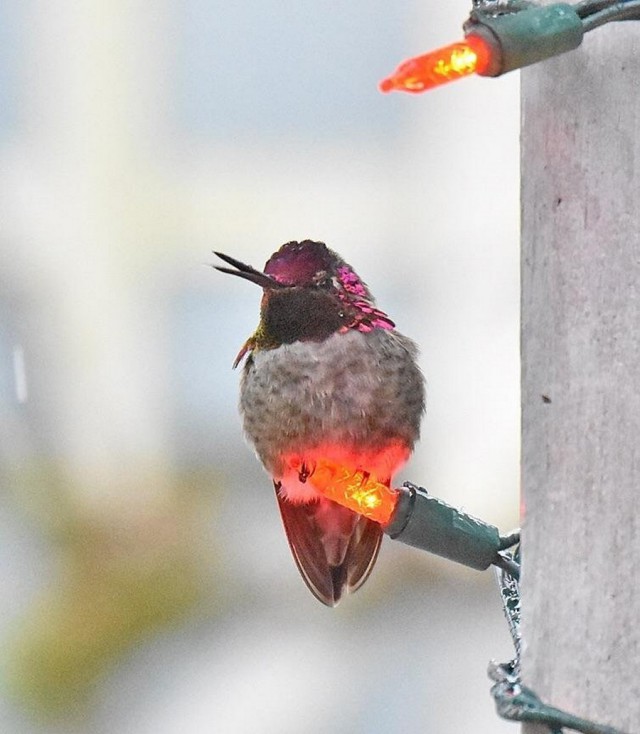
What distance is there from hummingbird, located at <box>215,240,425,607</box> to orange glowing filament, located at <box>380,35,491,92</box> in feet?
1.69

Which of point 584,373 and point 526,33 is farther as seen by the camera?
point 584,373

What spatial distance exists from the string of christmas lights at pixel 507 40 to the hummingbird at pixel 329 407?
1.59 feet

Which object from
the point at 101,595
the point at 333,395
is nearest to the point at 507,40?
the point at 333,395

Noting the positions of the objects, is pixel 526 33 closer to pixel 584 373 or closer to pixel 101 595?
pixel 584 373

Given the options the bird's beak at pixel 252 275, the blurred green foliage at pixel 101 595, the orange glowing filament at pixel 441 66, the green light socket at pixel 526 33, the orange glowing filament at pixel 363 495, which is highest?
the green light socket at pixel 526 33

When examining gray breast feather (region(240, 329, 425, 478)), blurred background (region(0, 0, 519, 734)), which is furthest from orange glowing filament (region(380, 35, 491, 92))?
blurred background (region(0, 0, 519, 734))

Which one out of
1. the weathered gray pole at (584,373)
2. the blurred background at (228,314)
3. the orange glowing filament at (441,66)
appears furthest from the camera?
the blurred background at (228,314)

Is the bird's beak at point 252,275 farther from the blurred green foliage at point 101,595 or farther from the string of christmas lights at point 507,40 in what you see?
the blurred green foliage at point 101,595

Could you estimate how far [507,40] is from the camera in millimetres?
1096

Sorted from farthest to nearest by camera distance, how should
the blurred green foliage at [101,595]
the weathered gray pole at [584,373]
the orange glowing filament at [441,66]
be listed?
the blurred green foliage at [101,595] < the weathered gray pole at [584,373] < the orange glowing filament at [441,66]

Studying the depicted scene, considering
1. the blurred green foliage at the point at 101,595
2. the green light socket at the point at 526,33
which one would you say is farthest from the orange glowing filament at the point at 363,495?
the blurred green foliage at the point at 101,595

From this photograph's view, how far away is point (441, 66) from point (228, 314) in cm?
302

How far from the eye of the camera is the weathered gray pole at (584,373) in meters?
1.23

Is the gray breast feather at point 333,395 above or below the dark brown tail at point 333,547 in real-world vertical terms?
above
